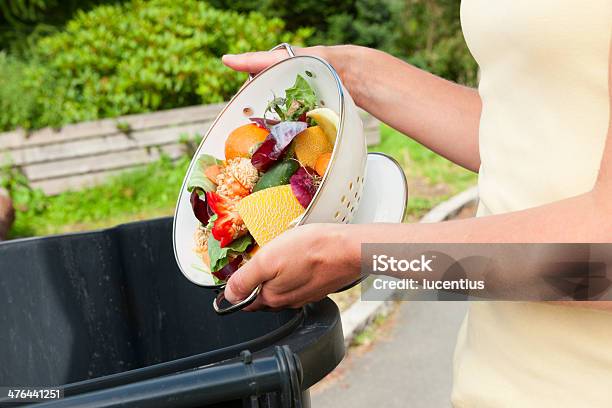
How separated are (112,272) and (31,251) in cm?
18

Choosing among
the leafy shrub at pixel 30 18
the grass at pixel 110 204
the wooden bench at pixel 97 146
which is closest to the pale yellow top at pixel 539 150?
the grass at pixel 110 204

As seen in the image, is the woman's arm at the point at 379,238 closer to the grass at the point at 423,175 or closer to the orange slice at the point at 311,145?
the orange slice at the point at 311,145

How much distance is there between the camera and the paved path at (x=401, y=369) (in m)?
3.21

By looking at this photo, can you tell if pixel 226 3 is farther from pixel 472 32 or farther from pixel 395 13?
pixel 472 32

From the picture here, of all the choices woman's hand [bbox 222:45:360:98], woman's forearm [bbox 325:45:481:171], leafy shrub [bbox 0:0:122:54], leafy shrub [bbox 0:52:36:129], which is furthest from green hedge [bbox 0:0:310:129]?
woman's forearm [bbox 325:45:481:171]

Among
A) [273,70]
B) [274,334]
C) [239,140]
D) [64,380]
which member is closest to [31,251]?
[64,380]

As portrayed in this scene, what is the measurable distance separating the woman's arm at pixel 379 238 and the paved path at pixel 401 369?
2165 mm

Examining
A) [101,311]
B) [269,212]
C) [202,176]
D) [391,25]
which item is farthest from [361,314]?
[391,25]

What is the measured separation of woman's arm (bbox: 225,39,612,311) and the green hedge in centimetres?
490

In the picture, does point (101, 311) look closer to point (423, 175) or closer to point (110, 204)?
point (110, 204)

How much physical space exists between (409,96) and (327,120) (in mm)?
262

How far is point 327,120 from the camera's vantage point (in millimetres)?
1348

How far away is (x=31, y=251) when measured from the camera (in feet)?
5.37

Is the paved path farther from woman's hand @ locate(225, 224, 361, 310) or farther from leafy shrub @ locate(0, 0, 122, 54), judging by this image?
leafy shrub @ locate(0, 0, 122, 54)
